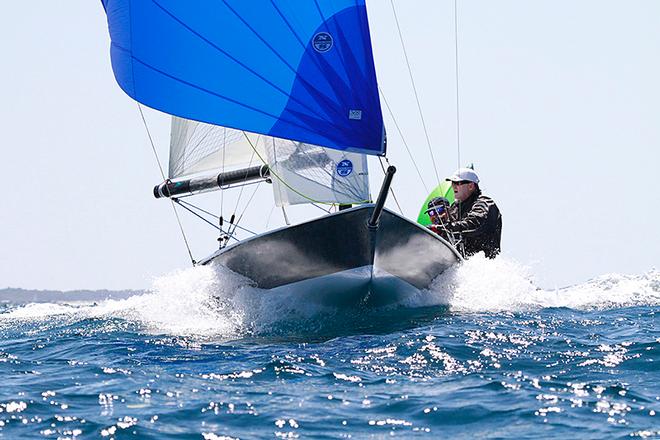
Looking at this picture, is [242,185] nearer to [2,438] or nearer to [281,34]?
[281,34]

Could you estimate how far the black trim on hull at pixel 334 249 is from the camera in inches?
340

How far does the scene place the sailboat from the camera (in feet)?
28.8

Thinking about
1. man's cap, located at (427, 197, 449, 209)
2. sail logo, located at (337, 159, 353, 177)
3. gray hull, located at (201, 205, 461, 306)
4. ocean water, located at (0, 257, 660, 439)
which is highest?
sail logo, located at (337, 159, 353, 177)

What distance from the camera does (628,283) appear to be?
16.7 m

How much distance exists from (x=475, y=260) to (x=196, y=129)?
446cm

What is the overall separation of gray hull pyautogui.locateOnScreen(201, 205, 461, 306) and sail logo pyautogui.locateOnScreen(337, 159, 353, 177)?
1176 millimetres

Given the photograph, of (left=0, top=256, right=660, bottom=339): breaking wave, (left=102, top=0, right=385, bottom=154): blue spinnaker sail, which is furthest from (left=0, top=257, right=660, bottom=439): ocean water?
(left=102, top=0, right=385, bottom=154): blue spinnaker sail

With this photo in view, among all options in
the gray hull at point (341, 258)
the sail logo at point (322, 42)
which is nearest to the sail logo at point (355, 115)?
the sail logo at point (322, 42)

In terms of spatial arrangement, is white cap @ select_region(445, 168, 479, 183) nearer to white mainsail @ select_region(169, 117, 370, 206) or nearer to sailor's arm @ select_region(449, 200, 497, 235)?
sailor's arm @ select_region(449, 200, 497, 235)

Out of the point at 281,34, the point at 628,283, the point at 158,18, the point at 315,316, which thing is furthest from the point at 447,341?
the point at 628,283

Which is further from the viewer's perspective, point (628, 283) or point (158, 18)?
point (628, 283)

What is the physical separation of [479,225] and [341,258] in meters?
2.86

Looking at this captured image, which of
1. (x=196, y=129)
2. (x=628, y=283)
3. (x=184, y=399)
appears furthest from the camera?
(x=628, y=283)

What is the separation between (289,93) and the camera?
8.95 metres
